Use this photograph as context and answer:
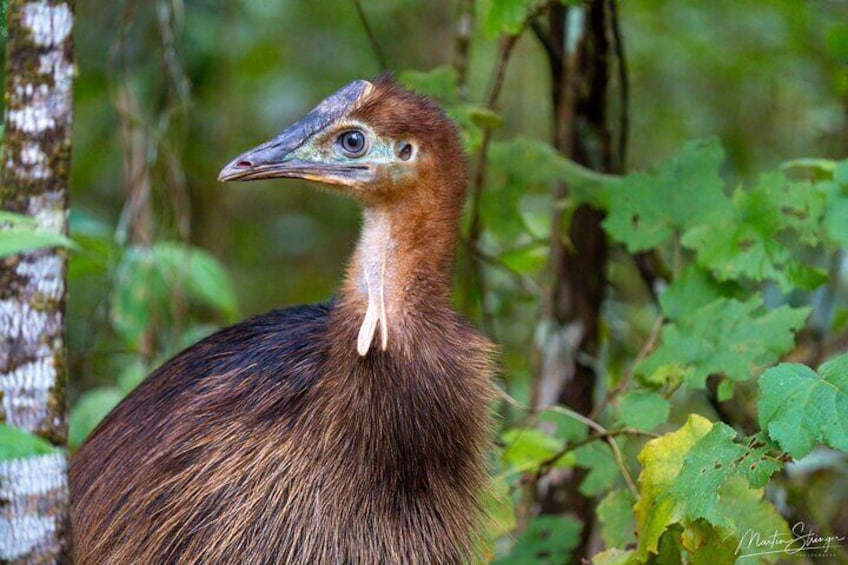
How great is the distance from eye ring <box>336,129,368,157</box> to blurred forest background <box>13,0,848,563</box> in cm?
87

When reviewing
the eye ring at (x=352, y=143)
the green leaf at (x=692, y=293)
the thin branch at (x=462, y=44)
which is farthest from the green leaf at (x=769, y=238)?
the thin branch at (x=462, y=44)

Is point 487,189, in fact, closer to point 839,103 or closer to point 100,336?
point 839,103

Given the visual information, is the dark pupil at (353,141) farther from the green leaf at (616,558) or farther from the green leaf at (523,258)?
the green leaf at (523,258)

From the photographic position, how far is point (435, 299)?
2.71 metres

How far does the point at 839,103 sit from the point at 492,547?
136 inches

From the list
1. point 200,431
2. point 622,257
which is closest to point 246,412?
point 200,431

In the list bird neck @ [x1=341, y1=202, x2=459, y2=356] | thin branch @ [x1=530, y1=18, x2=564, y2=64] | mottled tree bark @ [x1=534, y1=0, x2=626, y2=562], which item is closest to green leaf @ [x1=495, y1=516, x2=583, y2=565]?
mottled tree bark @ [x1=534, y1=0, x2=626, y2=562]

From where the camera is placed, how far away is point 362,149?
2680mm

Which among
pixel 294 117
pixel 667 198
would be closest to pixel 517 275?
pixel 667 198

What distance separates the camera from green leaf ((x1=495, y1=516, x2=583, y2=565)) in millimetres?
3398

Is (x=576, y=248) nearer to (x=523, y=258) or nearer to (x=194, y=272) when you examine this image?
(x=523, y=258)

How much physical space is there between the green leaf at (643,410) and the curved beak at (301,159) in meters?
0.99

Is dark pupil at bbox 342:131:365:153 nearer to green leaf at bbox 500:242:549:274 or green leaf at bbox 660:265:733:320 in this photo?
green leaf at bbox 660:265:733:320

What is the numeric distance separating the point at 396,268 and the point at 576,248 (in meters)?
1.93
